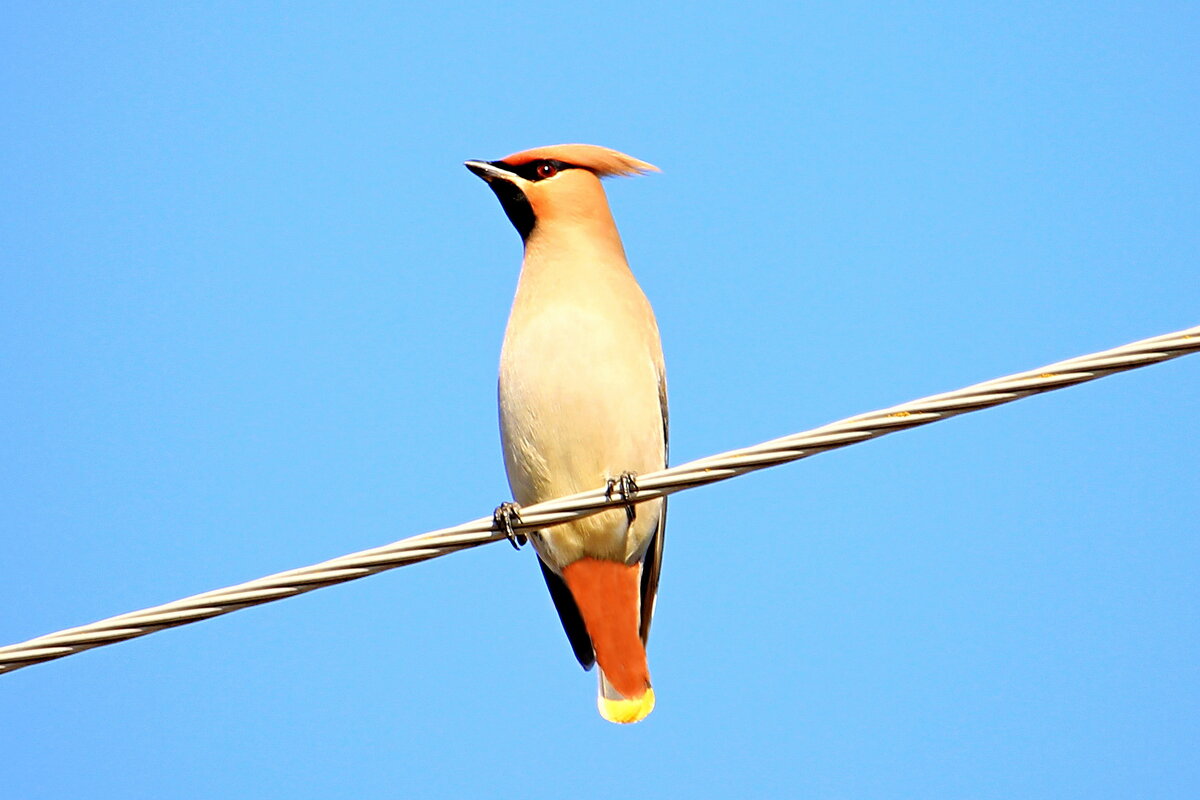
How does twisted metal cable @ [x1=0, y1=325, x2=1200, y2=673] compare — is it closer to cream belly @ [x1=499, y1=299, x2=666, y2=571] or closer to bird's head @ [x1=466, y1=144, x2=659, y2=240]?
cream belly @ [x1=499, y1=299, x2=666, y2=571]

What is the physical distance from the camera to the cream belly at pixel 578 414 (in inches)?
201

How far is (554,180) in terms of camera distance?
5.93 meters

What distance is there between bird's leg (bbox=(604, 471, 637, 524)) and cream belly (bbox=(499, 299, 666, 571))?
12cm

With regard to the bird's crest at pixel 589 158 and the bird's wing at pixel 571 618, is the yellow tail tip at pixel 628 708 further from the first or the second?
the bird's crest at pixel 589 158

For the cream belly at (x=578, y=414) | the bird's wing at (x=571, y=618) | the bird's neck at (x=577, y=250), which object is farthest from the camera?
the bird's wing at (x=571, y=618)

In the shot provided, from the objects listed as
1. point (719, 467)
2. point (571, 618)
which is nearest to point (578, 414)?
point (571, 618)

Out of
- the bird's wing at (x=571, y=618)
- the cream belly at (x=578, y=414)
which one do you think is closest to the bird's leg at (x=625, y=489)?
the cream belly at (x=578, y=414)

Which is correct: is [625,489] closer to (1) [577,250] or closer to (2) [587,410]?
(2) [587,410]

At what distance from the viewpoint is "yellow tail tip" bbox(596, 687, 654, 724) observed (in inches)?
219

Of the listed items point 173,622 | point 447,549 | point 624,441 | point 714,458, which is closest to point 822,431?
point 714,458

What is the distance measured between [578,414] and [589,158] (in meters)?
1.39

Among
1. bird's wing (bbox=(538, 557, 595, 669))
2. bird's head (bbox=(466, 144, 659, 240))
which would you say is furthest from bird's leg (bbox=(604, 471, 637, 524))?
bird's head (bbox=(466, 144, 659, 240))

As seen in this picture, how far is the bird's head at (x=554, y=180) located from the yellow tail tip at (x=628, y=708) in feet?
5.98

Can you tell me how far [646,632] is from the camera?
225 inches
